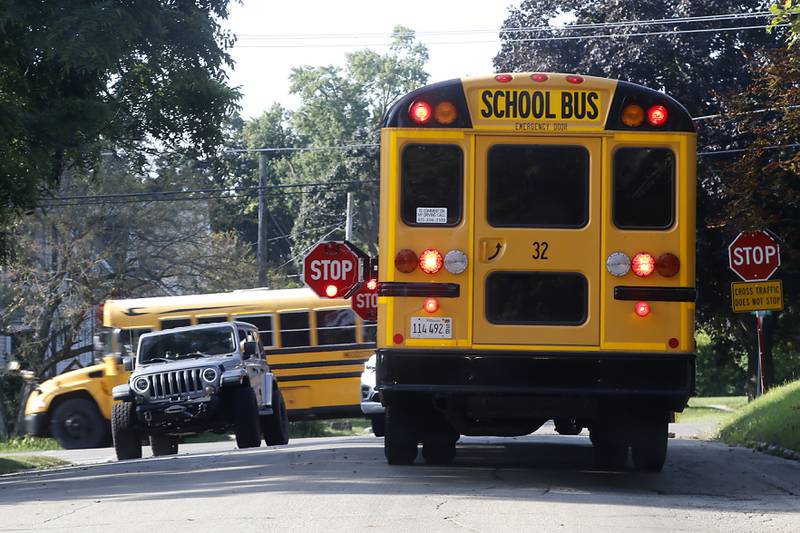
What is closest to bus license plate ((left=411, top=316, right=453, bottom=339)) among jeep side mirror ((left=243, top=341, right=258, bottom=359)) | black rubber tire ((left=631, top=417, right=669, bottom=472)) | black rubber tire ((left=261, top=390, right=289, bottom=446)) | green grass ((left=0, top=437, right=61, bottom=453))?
black rubber tire ((left=631, top=417, right=669, bottom=472))

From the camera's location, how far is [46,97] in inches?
693

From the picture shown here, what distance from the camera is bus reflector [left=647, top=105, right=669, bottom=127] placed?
11.4 metres

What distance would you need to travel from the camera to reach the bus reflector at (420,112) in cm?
1149

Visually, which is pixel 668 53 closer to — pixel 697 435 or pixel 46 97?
pixel 697 435

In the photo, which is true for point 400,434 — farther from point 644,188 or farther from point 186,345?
point 186,345

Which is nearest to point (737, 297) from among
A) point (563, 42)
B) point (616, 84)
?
point (616, 84)

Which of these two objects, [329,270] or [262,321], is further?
[262,321]

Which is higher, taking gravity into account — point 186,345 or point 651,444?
point 186,345

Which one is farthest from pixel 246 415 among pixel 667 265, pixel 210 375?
pixel 667 265

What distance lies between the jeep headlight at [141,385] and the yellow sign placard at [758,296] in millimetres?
8844

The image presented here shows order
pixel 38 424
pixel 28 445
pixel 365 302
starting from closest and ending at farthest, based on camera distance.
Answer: pixel 365 302 → pixel 38 424 → pixel 28 445

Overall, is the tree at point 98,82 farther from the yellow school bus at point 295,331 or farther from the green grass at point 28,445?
the green grass at point 28,445

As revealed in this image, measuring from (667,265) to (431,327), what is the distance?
198cm

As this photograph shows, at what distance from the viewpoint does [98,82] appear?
18.1m
